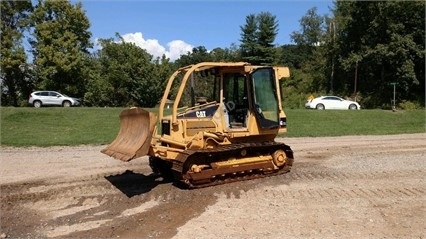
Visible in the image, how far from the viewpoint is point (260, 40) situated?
62.4 meters

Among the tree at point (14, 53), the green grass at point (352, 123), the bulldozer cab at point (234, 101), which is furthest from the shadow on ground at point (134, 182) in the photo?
the tree at point (14, 53)

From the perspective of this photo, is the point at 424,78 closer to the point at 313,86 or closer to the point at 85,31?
the point at 313,86

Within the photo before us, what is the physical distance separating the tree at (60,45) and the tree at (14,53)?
1482 millimetres

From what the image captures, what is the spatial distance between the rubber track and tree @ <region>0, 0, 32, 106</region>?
39292 millimetres

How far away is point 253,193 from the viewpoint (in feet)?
28.0

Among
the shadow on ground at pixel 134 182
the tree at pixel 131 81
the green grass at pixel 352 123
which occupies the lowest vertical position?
the shadow on ground at pixel 134 182

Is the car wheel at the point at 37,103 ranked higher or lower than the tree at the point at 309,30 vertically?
lower

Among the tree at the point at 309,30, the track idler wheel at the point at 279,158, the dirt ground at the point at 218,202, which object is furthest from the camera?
the tree at the point at 309,30

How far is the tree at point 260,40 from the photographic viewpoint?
60.7 m

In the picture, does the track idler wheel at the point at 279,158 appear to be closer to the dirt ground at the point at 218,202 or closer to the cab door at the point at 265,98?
the dirt ground at the point at 218,202

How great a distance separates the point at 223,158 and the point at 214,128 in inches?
28.4

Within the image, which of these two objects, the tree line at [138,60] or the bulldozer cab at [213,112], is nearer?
the bulldozer cab at [213,112]

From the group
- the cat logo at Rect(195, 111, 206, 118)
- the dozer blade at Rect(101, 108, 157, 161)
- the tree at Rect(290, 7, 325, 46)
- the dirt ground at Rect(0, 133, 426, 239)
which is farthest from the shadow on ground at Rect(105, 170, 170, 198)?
the tree at Rect(290, 7, 325, 46)

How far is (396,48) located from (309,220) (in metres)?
40.8
